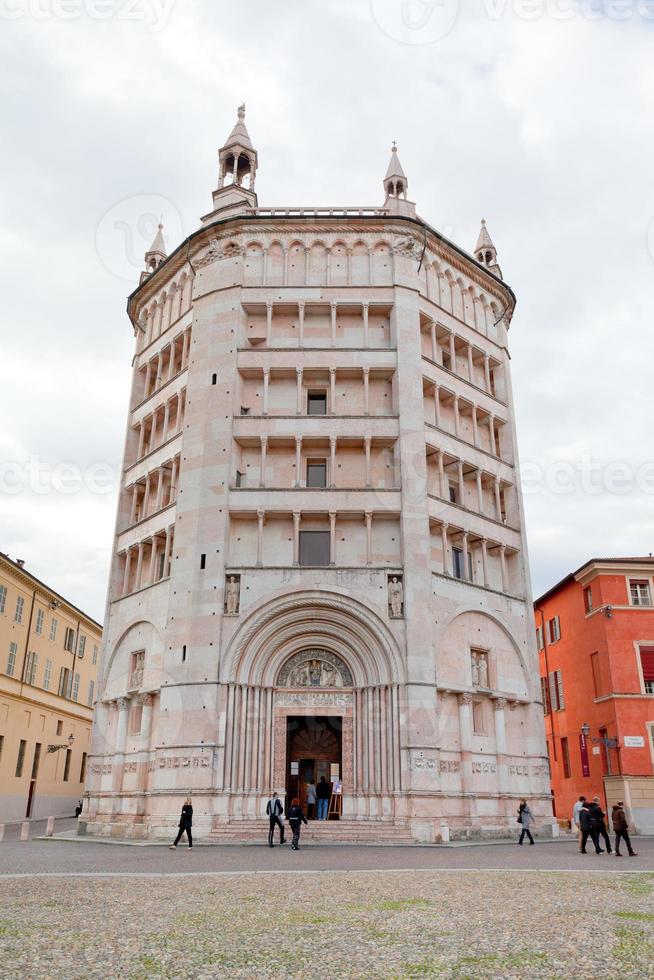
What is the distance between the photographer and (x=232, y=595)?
33781 mm

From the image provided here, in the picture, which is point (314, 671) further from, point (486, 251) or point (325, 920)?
point (486, 251)

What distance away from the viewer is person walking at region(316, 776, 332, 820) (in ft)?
104

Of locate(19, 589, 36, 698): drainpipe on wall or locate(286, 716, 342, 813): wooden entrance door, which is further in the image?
locate(19, 589, 36, 698): drainpipe on wall

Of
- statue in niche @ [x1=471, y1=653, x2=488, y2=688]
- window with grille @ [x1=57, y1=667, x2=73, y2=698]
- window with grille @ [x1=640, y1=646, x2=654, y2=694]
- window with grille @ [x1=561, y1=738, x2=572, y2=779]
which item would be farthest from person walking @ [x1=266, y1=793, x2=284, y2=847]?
window with grille @ [x1=57, y1=667, x2=73, y2=698]

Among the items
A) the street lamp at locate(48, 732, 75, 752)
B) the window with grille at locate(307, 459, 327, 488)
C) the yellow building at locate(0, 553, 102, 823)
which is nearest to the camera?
the window with grille at locate(307, 459, 327, 488)

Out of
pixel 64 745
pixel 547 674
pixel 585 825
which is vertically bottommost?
pixel 585 825

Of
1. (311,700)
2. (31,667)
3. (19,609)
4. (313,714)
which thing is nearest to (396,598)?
(311,700)

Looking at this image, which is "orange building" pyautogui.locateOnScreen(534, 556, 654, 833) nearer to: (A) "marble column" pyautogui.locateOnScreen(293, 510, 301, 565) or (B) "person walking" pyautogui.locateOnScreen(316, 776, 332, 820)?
(B) "person walking" pyautogui.locateOnScreen(316, 776, 332, 820)

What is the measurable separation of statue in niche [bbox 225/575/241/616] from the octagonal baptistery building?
0.40ft

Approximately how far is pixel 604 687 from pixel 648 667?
2653 mm

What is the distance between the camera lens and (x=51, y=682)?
56.8m

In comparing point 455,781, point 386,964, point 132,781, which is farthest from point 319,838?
point 386,964

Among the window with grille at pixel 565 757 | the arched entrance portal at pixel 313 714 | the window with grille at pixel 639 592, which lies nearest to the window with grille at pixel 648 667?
the window with grille at pixel 639 592

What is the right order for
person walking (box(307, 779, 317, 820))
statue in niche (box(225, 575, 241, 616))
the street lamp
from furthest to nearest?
the street lamp < statue in niche (box(225, 575, 241, 616)) < person walking (box(307, 779, 317, 820))
